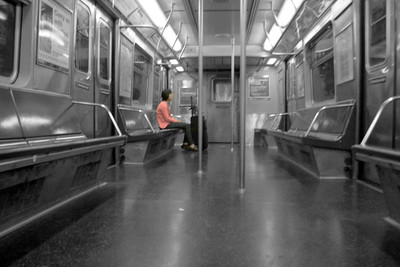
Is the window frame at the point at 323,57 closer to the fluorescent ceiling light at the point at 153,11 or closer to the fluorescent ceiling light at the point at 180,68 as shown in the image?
the fluorescent ceiling light at the point at 153,11

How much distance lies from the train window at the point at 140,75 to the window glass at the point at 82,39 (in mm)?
1694

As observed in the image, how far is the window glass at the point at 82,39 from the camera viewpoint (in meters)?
3.27

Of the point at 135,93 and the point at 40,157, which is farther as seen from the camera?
the point at 135,93

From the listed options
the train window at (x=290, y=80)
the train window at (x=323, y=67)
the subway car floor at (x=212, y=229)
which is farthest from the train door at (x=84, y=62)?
the train window at (x=290, y=80)

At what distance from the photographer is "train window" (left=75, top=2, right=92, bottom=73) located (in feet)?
10.7

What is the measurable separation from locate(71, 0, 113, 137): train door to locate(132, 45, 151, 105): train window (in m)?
1.11

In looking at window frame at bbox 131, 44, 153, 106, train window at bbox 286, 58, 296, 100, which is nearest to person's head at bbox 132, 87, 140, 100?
window frame at bbox 131, 44, 153, 106

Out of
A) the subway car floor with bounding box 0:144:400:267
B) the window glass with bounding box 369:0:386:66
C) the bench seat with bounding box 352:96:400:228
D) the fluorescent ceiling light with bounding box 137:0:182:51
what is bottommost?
the subway car floor with bounding box 0:144:400:267

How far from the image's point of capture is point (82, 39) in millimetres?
3373

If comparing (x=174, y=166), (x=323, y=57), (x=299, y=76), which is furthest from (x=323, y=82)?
(x=174, y=166)

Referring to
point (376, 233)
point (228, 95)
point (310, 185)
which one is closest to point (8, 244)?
point (376, 233)

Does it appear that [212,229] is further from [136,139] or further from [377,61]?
[136,139]

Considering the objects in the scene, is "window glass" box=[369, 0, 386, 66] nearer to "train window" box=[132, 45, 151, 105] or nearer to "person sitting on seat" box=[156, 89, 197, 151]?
"person sitting on seat" box=[156, 89, 197, 151]

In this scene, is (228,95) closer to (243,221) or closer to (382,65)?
(382,65)
